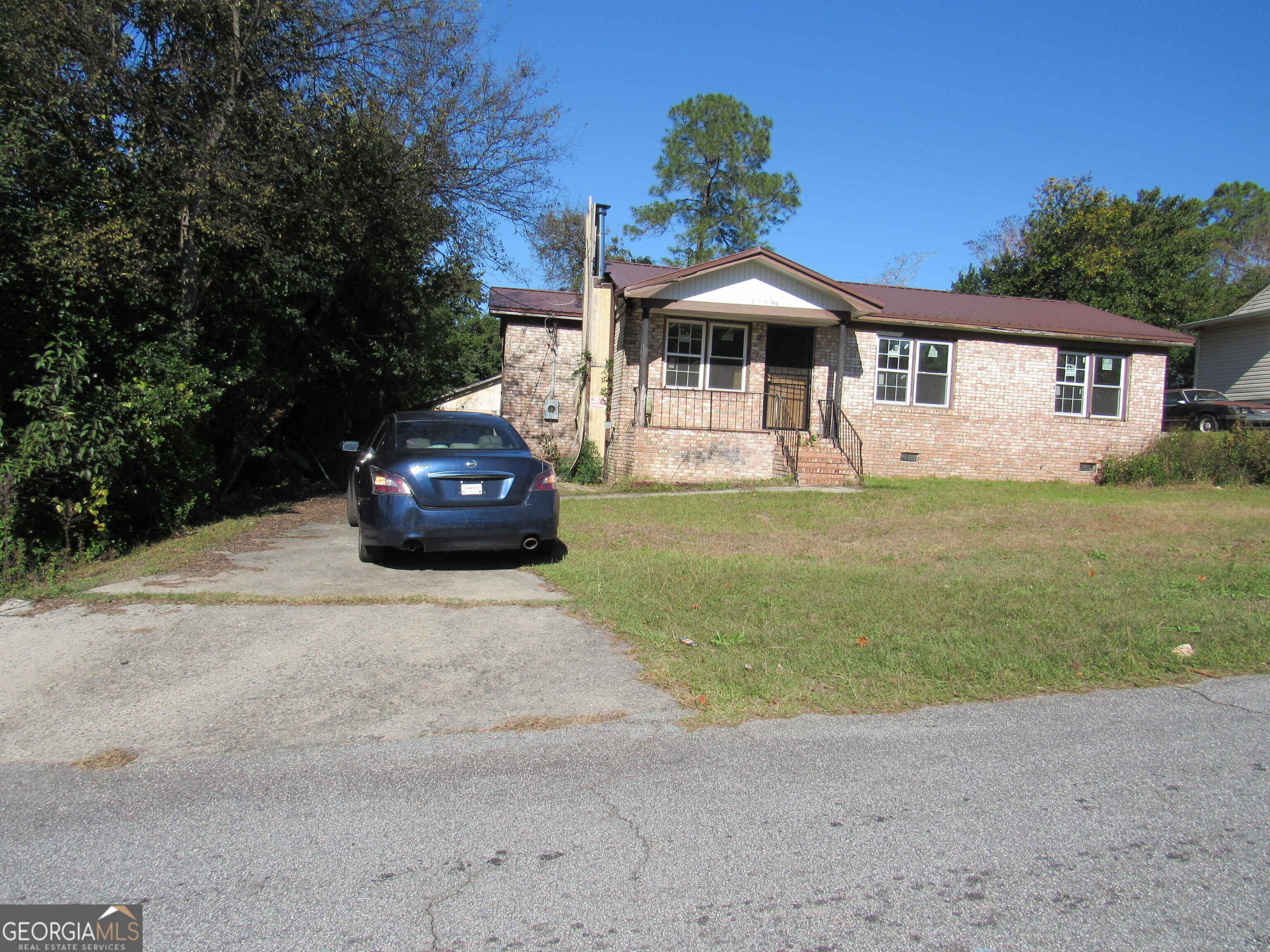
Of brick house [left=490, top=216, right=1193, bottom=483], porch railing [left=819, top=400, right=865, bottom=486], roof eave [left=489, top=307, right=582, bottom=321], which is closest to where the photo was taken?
brick house [left=490, top=216, right=1193, bottom=483]

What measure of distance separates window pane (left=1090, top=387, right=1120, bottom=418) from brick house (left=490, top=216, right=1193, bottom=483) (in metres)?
0.03

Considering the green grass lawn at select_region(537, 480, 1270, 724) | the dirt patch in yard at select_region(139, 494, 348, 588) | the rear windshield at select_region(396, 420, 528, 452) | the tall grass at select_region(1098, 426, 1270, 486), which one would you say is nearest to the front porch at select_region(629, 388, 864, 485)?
the green grass lawn at select_region(537, 480, 1270, 724)

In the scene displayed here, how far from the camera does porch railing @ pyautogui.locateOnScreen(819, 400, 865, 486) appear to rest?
17.9 metres

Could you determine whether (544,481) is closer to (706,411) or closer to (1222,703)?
(1222,703)

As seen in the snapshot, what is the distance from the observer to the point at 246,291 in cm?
1148

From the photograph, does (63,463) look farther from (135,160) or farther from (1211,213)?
(1211,213)

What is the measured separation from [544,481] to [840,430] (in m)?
11.7

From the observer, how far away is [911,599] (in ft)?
21.7

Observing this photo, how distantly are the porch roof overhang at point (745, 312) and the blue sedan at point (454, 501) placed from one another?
928 cm

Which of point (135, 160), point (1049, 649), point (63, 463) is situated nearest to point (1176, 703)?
point (1049, 649)

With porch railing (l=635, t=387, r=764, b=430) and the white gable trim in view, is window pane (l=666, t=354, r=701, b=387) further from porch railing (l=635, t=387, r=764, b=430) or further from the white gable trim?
the white gable trim

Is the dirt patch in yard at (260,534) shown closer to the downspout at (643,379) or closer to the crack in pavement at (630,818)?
the crack in pavement at (630,818)

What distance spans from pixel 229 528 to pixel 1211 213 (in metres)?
60.1

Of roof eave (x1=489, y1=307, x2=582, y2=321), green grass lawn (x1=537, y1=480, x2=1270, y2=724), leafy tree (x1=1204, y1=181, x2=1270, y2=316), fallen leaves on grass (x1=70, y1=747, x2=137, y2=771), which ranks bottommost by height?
fallen leaves on grass (x1=70, y1=747, x2=137, y2=771)
